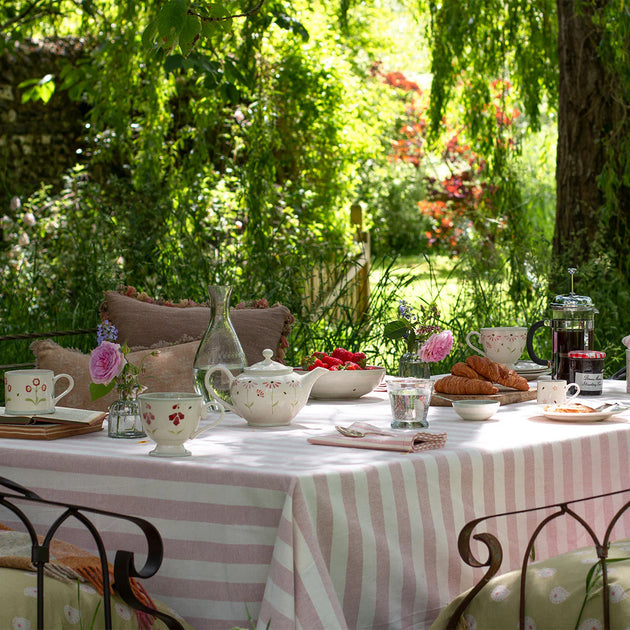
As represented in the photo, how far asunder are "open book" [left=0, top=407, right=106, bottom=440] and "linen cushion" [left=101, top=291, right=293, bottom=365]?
909 millimetres

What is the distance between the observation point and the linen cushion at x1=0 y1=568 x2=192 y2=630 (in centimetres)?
156

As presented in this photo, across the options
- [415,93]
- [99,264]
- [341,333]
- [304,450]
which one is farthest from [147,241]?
[415,93]

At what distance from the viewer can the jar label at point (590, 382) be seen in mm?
2568

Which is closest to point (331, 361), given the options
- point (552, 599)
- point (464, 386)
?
point (464, 386)

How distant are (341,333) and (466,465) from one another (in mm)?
2750

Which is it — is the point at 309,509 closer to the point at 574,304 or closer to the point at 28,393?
the point at 28,393

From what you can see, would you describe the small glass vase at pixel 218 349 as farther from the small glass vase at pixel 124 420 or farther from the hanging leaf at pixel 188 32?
the hanging leaf at pixel 188 32

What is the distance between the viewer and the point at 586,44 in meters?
5.05

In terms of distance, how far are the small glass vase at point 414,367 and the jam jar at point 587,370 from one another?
0.44 metres

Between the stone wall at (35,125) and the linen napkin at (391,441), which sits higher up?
the stone wall at (35,125)

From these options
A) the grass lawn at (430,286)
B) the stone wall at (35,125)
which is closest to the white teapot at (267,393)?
the grass lawn at (430,286)

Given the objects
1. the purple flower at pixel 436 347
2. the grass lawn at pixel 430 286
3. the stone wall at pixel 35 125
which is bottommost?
the purple flower at pixel 436 347

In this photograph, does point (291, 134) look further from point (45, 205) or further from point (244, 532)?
point (244, 532)

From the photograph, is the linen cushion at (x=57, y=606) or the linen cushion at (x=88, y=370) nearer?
the linen cushion at (x=57, y=606)
